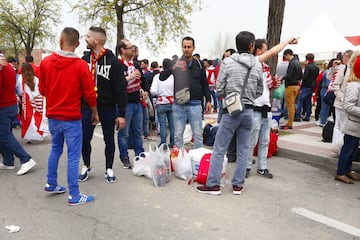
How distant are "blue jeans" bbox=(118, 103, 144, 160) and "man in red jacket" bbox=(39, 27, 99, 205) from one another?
1253 millimetres

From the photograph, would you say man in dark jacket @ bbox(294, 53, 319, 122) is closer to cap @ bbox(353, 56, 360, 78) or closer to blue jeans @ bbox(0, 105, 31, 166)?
cap @ bbox(353, 56, 360, 78)

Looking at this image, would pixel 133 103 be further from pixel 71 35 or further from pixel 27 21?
pixel 27 21

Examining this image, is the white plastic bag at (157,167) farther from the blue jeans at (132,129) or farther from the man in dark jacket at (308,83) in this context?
the man in dark jacket at (308,83)

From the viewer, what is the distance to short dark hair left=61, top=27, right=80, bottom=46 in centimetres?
332

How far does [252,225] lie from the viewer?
309 centimetres

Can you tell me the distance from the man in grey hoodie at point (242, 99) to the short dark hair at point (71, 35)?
5.32 feet

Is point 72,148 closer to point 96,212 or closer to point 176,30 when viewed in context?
point 96,212

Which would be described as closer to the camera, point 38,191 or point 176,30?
point 38,191

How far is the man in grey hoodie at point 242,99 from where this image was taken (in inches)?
140

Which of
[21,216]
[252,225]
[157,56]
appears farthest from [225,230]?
[157,56]

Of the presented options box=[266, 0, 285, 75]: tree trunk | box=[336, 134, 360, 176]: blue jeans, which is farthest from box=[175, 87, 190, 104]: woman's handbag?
box=[266, 0, 285, 75]: tree trunk

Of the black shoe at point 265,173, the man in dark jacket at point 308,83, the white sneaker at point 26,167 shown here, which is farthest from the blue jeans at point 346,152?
the man in dark jacket at point 308,83

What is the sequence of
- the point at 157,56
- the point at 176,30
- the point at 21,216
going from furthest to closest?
the point at 157,56, the point at 176,30, the point at 21,216

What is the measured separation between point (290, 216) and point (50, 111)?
274 cm
